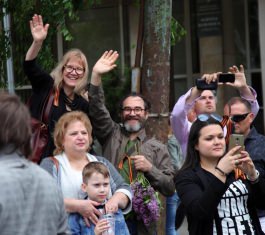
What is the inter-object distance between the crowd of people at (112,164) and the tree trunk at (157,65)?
1.05 feet

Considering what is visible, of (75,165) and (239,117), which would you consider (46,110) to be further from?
(239,117)

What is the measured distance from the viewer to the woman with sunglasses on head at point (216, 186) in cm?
453

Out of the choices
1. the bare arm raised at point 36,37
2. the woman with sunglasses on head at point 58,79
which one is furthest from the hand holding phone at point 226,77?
the bare arm raised at point 36,37

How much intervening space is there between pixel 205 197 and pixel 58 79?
1916 mm

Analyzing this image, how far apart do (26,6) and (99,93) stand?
2.71 meters

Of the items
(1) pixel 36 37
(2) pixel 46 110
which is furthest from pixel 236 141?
(1) pixel 36 37

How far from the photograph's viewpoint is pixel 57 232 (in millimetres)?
3422

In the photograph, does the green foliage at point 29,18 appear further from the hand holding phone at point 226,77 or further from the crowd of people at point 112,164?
the hand holding phone at point 226,77

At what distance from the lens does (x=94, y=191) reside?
4.95m

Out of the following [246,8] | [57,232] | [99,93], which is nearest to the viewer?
[57,232]

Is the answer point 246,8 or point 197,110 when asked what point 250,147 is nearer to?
point 197,110

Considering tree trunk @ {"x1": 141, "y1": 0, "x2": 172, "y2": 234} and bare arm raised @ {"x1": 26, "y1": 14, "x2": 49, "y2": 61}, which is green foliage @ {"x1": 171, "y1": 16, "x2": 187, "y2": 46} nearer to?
tree trunk @ {"x1": 141, "y1": 0, "x2": 172, "y2": 234}

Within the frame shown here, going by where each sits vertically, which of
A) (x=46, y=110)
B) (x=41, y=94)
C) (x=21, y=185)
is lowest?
(x=21, y=185)

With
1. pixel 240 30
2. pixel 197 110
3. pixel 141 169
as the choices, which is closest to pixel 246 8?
pixel 240 30
